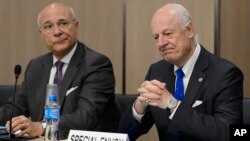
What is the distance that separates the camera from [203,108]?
2.51m

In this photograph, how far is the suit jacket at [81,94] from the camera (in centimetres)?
288

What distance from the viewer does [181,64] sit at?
8.73 ft

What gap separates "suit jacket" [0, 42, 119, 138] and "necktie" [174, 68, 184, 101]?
0.55 metres

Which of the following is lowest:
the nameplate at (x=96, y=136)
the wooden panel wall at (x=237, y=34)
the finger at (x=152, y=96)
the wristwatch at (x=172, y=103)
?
the nameplate at (x=96, y=136)

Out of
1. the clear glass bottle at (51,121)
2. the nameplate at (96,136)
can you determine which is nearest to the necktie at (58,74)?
the clear glass bottle at (51,121)

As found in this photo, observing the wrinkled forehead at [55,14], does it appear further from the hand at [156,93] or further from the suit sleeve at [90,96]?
the hand at [156,93]

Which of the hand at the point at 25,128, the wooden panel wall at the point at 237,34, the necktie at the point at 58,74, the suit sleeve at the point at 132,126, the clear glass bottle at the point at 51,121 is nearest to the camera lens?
the clear glass bottle at the point at 51,121

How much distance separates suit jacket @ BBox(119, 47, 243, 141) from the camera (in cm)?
232

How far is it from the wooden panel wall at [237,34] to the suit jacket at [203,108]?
5.87 ft

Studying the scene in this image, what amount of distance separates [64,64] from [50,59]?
19 cm

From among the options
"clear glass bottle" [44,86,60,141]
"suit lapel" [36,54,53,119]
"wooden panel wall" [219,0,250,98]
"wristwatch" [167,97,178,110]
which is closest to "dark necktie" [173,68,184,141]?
"wristwatch" [167,97,178,110]

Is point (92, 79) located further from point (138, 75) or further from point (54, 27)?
point (138, 75)

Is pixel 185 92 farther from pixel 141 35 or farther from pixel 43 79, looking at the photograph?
pixel 141 35

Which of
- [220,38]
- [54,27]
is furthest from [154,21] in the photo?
[220,38]
